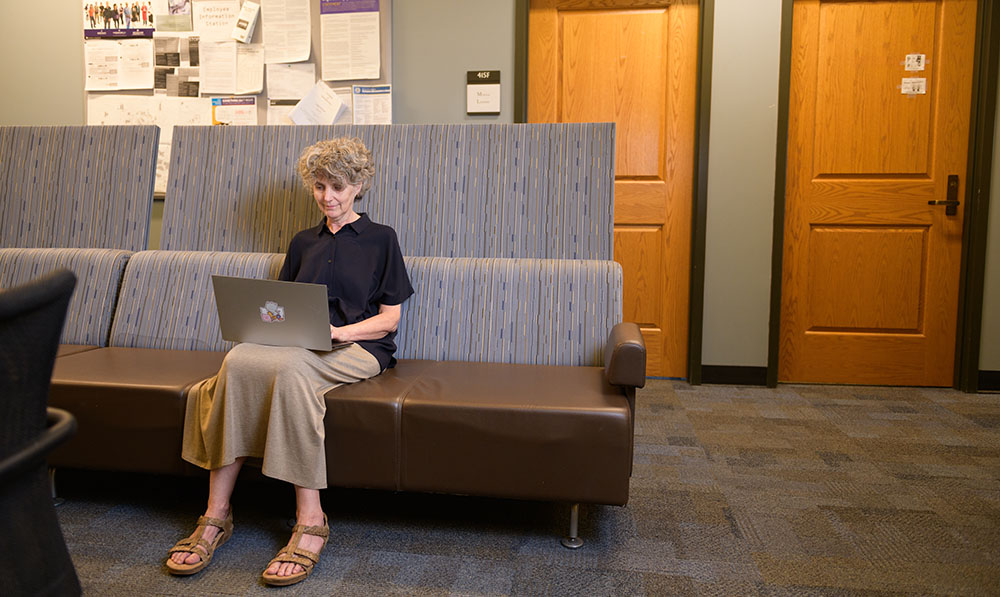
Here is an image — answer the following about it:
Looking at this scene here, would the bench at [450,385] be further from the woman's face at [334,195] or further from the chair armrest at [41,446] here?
the chair armrest at [41,446]

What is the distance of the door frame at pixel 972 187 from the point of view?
3180mm

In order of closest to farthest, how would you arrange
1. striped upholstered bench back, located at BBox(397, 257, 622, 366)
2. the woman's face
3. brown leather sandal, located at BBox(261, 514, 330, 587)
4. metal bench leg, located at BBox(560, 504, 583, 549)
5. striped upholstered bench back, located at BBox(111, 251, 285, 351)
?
brown leather sandal, located at BBox(261, 514, 330, 587) < metal bench leg, located at BBox(560, 504, 583, 549) < the woman's face < striped upholstered bench back, located at BBox(397, 257, 622, 366) < striped upholstered bench back, located at BBox(111, 251, 285, 351)

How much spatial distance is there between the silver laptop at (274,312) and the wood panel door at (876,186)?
8.52 ft

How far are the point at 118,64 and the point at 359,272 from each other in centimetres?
Answer: 262

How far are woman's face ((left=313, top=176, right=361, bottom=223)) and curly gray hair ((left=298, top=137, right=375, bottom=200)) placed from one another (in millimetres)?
12

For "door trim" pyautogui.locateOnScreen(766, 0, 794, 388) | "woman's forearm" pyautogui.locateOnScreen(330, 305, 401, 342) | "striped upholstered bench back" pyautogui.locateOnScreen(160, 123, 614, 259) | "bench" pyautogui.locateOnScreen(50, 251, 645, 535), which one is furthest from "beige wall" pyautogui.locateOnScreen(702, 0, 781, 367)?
"woman's forearm" pyautogui.locateOnScreen(330, 305, 401, 342)

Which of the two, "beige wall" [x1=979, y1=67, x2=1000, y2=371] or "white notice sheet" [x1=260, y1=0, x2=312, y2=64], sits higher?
"white notice sheet" [x1=260, y1=0, x2=312, y2=64]

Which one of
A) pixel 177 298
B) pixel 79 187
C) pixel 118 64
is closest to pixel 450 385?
pixel 177 298

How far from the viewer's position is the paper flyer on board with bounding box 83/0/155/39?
3.60 meters

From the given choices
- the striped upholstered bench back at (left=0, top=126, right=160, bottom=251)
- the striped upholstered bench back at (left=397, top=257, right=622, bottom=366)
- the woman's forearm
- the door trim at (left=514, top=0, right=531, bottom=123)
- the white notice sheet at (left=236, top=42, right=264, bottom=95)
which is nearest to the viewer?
the woman's forearm

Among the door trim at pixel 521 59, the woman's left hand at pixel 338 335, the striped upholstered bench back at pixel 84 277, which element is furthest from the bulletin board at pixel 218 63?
the woman's left hand at pixel 338 335

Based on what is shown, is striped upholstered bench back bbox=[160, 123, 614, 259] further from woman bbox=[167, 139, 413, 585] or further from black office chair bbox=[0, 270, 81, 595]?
black office chair bbox=[0, 270, 81, 595]

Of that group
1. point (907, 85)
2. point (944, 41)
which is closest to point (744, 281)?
point (907, 85)

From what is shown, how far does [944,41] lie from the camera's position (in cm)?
324
